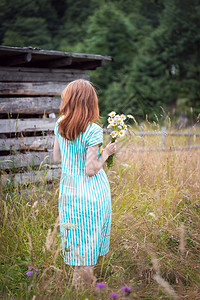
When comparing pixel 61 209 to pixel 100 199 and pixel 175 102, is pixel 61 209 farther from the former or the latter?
pixel 175 102

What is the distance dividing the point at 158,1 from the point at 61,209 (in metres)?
31.5

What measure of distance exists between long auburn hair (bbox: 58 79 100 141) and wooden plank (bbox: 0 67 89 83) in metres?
3.13

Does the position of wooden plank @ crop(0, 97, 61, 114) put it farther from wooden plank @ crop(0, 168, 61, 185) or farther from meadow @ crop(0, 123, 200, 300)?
meadow @ crop(0, 123, 200, 300)

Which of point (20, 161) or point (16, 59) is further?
point (16, 59)

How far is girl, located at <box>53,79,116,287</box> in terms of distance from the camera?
2.36 m

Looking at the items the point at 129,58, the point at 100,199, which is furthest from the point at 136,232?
the point at 129,58

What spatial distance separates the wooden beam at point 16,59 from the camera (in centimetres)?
478

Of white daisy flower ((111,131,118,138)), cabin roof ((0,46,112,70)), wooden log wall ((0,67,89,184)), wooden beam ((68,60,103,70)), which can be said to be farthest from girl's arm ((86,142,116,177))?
wooden beam ((68,60,103,70))

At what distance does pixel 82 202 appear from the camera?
2387 millimetres

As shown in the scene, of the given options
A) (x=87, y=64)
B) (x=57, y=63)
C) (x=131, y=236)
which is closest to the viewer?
(x=131, y=236)

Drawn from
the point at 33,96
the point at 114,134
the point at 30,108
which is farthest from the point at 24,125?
the point at 114,134

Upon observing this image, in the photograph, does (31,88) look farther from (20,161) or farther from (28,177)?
(28,177)

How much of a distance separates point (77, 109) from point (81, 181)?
1.81 feet

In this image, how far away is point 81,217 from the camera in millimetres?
2393
